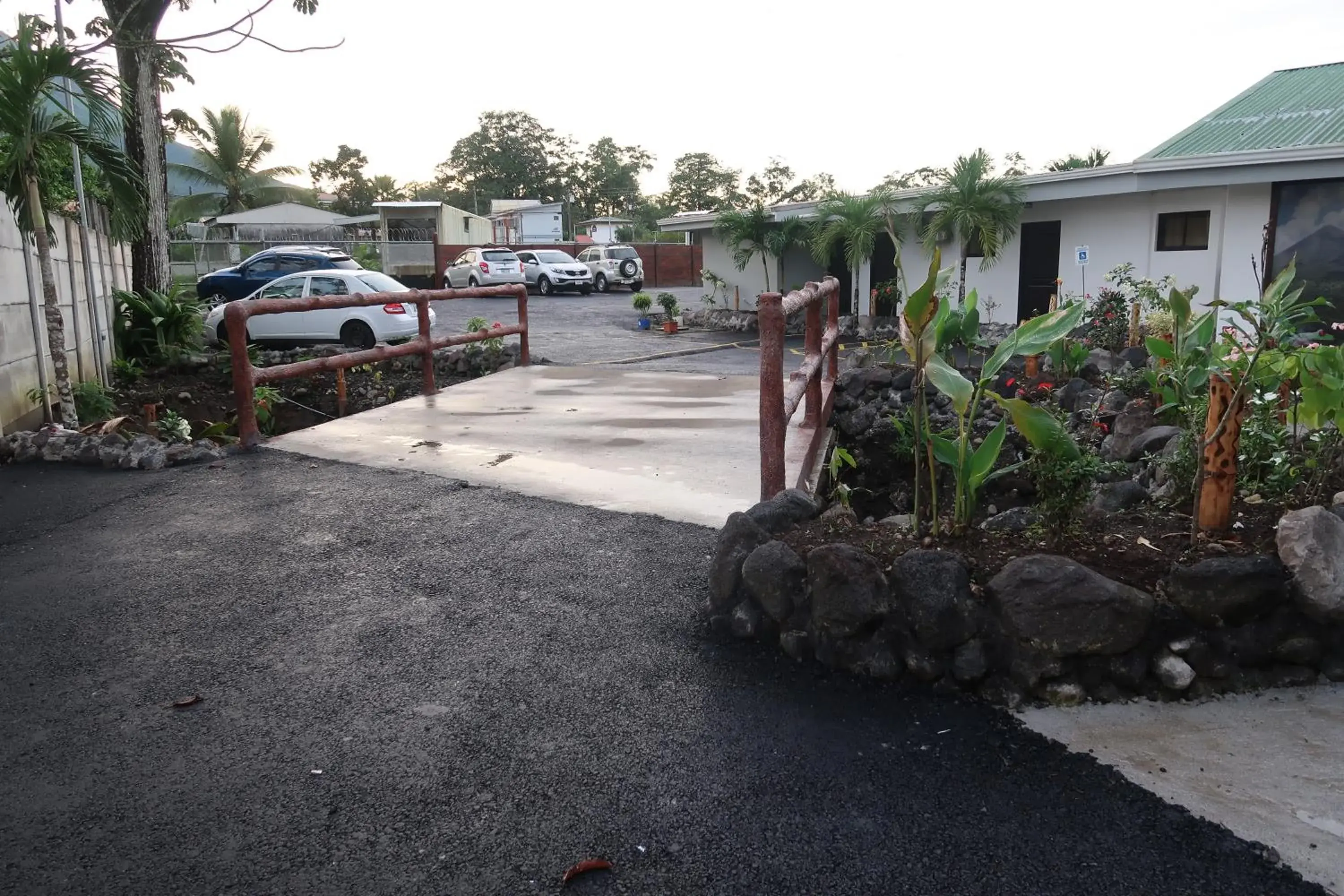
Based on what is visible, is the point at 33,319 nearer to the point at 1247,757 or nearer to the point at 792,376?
the point at 792,376

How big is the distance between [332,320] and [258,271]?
662 cm

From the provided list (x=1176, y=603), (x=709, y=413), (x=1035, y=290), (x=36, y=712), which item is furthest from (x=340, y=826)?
(x=1035, y=290)

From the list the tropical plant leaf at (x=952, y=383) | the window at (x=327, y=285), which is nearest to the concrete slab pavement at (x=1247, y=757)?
the tropical plant leaf at (x=952, y=383)

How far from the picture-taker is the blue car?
2148cm

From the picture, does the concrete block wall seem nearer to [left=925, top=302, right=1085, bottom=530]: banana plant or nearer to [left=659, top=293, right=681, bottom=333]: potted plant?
[left=925, top=302, right=1085, bottom=530]: banana plant

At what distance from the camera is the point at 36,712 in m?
3.00

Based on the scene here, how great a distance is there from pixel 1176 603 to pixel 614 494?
2.92 m

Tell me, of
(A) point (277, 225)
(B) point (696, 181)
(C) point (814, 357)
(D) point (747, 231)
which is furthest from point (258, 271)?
(B) point (696, 181)

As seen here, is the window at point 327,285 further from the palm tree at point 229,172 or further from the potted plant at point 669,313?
the palm tree at point 229,172

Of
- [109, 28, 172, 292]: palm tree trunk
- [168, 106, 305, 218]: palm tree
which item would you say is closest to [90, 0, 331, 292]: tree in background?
[109, 28, 172, 292]: palm tree trunk

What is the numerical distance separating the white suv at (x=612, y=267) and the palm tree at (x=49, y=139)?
94.2ft

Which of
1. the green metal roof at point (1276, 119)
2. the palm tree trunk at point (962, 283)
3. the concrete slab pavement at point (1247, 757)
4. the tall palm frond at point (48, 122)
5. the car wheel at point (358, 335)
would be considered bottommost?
the concrete slab pavement at point (1247, 757)

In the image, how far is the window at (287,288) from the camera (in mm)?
16906

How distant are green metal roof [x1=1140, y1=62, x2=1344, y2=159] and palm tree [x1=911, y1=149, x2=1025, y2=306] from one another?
2402 millimetres
